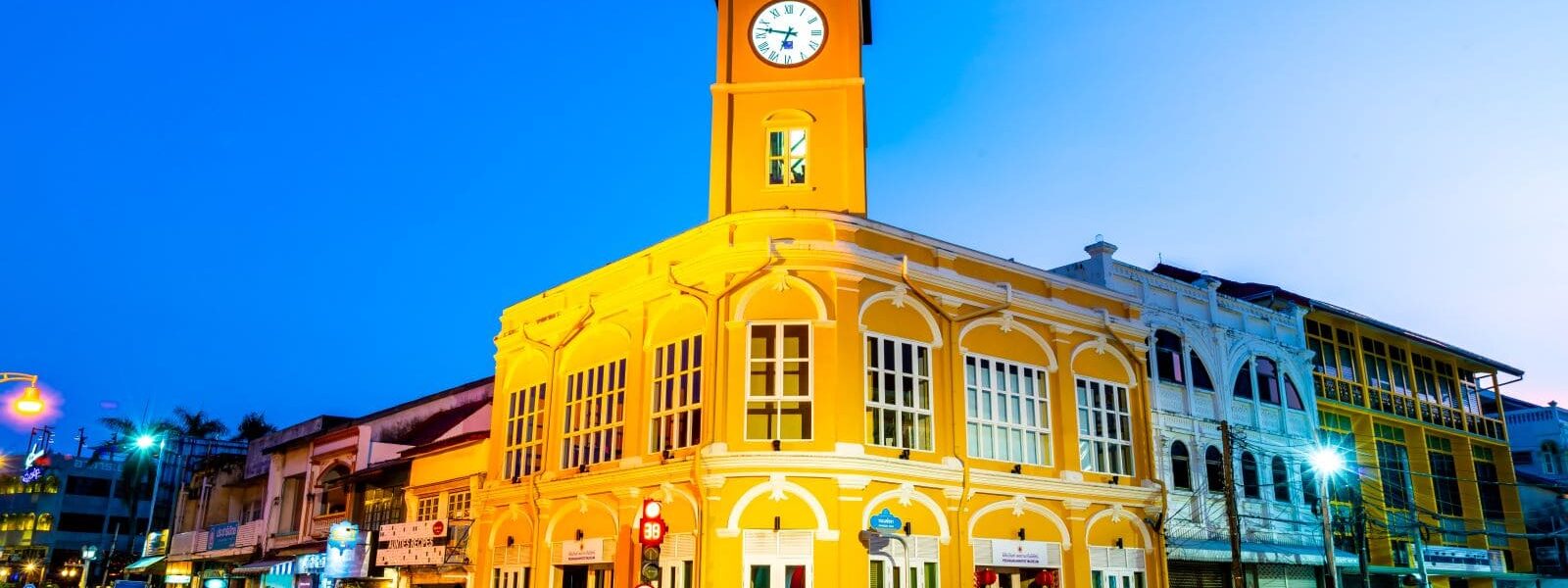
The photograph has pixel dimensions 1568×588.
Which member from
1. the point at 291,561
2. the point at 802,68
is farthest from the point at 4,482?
the point at 802,68

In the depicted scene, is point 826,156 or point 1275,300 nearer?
point 826,156

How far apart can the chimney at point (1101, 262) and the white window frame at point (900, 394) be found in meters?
9.27

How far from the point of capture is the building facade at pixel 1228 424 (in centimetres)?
3241

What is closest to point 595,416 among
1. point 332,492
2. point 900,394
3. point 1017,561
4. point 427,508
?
point 900,394

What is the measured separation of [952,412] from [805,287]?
483cm

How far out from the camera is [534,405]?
1244 inches

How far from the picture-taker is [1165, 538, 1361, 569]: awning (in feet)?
102

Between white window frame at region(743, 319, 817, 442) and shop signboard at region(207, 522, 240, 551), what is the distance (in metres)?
34.2

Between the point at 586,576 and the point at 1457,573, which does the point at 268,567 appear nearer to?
the point at 586,576

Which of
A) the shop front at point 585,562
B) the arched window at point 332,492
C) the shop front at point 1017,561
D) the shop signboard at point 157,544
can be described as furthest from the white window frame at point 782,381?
the shop signboard at point 157,544

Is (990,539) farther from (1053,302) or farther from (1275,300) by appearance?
(1275,300)

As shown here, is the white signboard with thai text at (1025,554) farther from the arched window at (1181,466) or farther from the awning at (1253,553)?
the arched window at (1181,466)

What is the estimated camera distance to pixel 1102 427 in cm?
2983

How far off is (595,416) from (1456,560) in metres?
32.8
